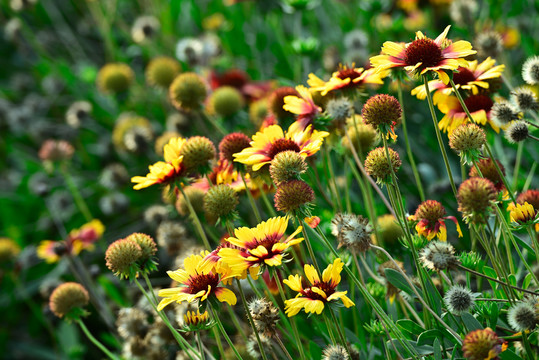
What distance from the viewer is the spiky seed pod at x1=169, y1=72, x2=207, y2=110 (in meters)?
2.41

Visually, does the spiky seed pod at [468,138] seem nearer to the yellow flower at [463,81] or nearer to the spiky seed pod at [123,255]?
the yellow flower at [463,81]

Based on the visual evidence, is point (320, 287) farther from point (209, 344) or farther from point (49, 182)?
point (49, 182)

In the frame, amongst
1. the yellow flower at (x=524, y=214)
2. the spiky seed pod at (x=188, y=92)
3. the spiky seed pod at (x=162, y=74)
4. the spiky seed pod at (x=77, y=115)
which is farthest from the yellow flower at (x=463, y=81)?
the spiky seed pod at (x=77, y=115)

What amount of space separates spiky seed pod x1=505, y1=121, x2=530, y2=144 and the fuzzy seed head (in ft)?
0.90

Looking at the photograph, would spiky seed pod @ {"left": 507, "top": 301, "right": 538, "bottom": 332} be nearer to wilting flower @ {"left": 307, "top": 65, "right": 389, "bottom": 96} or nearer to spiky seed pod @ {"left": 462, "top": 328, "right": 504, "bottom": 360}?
spiky seed pod @ {"left": 462, "top": 328, "right": 504, "bottom": 360}

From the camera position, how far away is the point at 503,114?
143 centimetres

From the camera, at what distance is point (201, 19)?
4.35m

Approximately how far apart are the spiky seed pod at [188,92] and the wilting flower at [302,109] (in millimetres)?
835

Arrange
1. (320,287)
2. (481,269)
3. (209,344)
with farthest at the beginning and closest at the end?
(209,344) < (481,269) < (320,287)

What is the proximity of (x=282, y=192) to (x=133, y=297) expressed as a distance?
1.62 meters

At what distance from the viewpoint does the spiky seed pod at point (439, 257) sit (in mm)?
1202

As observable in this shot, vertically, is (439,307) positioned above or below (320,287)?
below

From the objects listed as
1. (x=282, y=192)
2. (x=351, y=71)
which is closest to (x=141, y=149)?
(x=351, y=71)

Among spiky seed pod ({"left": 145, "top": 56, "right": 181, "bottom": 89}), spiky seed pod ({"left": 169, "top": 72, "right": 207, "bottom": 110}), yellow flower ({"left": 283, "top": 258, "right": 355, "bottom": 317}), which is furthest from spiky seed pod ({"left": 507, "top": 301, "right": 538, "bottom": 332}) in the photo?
spiky seed pod ({"left": 145, "top": 56, "right": 181, "bottom": 89})
